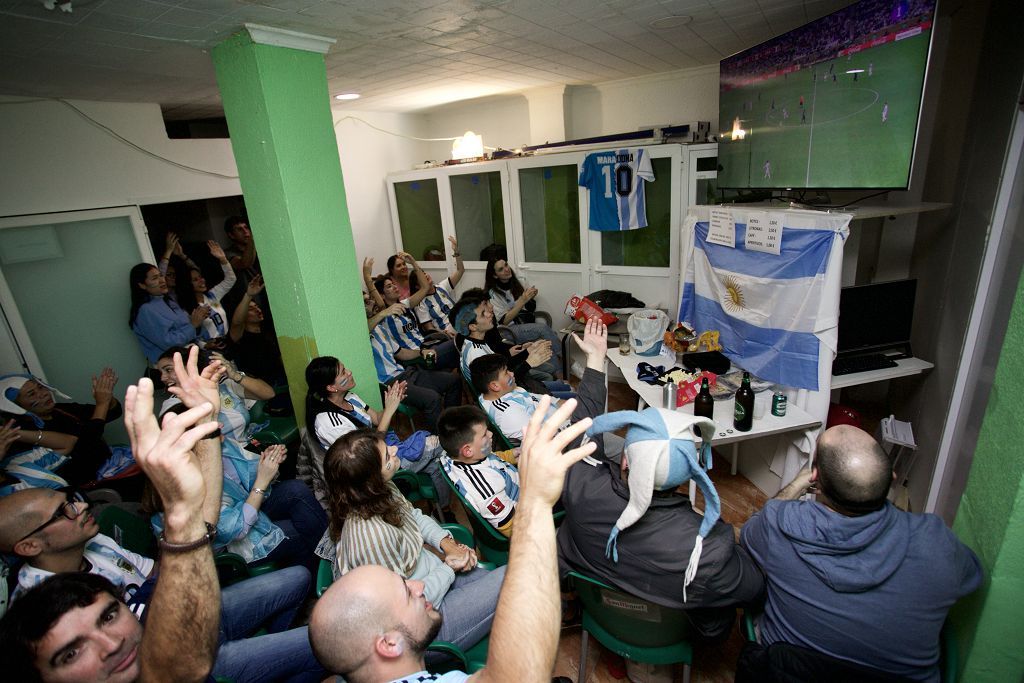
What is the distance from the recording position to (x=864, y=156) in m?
2.49

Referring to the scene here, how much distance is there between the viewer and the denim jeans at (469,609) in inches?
70.7

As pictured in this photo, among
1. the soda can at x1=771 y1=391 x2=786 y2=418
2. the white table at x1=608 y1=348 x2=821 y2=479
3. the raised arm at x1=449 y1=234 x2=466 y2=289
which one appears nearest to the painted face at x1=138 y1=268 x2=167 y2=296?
the raised arm at x1=449 y1=234 x2=466 y2=289

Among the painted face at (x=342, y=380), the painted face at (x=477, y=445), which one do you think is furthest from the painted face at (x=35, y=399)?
the painted face at (x=477, y=445)

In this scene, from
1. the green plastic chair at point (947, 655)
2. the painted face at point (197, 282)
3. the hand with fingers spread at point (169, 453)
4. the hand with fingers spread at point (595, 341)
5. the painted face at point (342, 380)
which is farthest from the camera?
the painted face at point (197, 282)

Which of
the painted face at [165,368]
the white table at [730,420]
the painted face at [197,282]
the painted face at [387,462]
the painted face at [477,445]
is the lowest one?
the white table at [730,420]

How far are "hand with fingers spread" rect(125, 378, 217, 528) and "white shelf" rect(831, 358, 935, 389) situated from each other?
3129 mm

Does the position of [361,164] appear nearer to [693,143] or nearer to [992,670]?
[693,143]

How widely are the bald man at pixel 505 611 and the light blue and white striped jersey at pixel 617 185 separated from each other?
3.96 metres

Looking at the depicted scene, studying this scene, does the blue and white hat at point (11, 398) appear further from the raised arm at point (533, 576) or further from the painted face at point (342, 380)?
the raised arm at point (533, 576)

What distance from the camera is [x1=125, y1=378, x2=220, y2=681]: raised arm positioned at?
104 centimetres

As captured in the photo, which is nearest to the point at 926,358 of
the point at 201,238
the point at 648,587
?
the point at 648,587

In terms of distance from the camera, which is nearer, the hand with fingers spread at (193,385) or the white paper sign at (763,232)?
the hand with fingers spread at (193,385)

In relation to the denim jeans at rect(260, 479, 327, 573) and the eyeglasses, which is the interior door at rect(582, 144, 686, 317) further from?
the eyeglasses

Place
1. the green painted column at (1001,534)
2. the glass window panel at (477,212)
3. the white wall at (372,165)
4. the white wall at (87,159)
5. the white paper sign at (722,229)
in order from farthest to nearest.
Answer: the white wall at (372,165) < the glass window panel at (477,212) < the white wall at (87,159) < the white paper sign at (722,229) < the green painted column at (1001,534)
